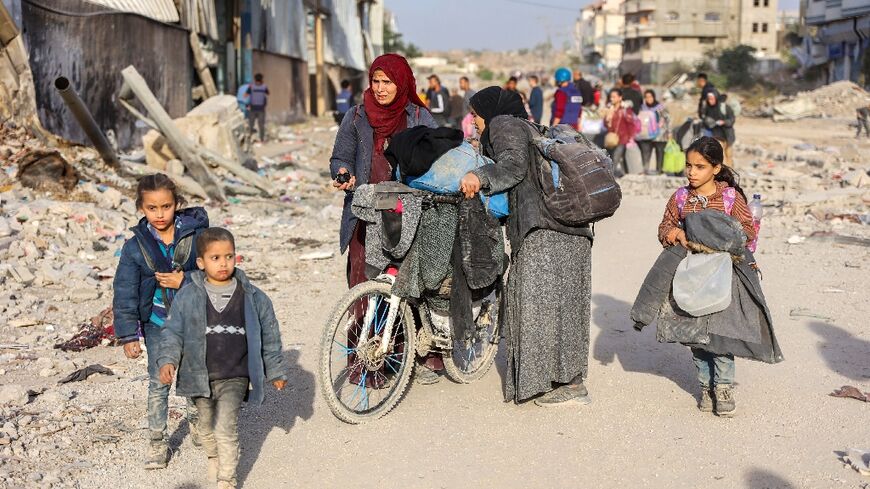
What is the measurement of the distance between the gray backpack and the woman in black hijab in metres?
0.05

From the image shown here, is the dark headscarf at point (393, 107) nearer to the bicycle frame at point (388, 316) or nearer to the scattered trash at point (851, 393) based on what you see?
the bicycle frame at point (388, 316)

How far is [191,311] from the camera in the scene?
3604 millimetres

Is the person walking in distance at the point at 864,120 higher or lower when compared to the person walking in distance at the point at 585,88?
lower

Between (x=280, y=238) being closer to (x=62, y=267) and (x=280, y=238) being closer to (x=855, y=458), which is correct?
(x=62, y=267)

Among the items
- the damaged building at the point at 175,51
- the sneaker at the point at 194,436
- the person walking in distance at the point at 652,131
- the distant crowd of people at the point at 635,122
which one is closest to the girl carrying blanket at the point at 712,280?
the sneaker at the point at 194,436

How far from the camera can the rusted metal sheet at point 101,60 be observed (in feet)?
44.3

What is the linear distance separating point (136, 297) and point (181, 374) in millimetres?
478

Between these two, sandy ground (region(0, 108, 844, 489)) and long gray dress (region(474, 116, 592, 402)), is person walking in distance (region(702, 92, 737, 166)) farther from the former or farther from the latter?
long gray dress (region(474, 116, 592, 402))

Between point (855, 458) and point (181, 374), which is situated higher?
point (181, 374)

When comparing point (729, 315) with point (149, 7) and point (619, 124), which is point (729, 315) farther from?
point (149, 7)

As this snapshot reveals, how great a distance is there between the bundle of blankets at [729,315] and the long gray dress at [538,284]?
0.39 meters

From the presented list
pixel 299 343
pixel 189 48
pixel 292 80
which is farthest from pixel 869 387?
pixel 292 80

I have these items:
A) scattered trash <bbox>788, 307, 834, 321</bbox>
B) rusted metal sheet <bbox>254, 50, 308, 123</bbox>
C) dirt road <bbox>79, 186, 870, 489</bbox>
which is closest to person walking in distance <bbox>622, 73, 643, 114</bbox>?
scattered trash <bbox>788, 307, 834, 321</bbox>

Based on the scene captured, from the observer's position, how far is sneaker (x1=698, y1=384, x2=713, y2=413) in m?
4.94
